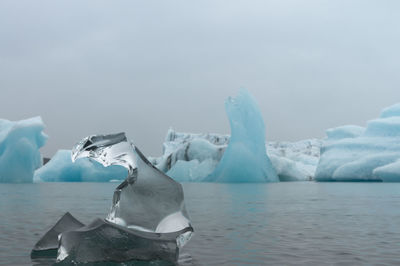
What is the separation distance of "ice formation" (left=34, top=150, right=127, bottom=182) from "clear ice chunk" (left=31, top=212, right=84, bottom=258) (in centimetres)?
3451

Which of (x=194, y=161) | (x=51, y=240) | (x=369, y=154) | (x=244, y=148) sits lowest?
(x=194, y=161)

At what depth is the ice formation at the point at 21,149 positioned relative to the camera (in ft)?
98.1

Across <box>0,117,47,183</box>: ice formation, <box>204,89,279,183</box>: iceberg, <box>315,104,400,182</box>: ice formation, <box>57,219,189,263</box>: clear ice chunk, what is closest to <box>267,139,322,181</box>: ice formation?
<box>315,104,400,182</box>: ice formation

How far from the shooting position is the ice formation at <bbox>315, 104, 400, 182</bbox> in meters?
32.9

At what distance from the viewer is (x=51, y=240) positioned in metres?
5.04

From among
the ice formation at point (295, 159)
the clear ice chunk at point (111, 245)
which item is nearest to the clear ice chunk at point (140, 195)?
the clear ice chunk at point (111, 245)

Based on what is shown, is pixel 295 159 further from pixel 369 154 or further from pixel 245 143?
pixel 245 143

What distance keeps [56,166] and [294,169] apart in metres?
19.3

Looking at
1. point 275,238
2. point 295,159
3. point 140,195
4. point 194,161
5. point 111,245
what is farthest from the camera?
point 295,159

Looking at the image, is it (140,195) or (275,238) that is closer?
(140,195)

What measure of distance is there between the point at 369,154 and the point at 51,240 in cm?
3198

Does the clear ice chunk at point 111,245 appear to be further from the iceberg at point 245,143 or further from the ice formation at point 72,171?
the ice formation at point 72,171

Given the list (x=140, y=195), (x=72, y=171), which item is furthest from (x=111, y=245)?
(x=72, y=171)

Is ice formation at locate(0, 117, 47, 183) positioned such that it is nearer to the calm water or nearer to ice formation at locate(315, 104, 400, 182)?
ice formation at locate(315, 104, 400, 182)
